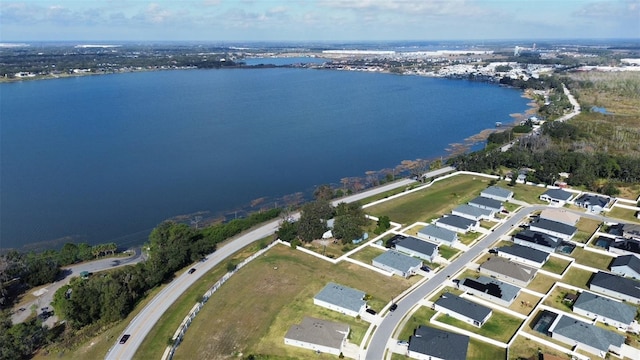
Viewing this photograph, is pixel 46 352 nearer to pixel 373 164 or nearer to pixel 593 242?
pixel 593 242

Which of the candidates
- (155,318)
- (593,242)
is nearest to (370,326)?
(155,318)

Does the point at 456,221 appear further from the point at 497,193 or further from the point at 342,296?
the point at 342,296

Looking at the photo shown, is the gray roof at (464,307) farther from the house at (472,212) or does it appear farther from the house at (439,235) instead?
the house at (472,212)

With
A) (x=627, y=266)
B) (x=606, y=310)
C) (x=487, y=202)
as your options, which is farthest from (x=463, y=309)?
(x=487, y=202)

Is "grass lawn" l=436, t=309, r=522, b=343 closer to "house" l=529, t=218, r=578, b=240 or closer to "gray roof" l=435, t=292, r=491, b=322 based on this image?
"gray roof" l=435, t=292, r=491, b=322

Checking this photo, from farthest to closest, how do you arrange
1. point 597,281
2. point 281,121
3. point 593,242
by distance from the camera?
point 281,121
point 593,242
point 597,281

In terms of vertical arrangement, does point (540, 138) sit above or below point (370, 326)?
above
